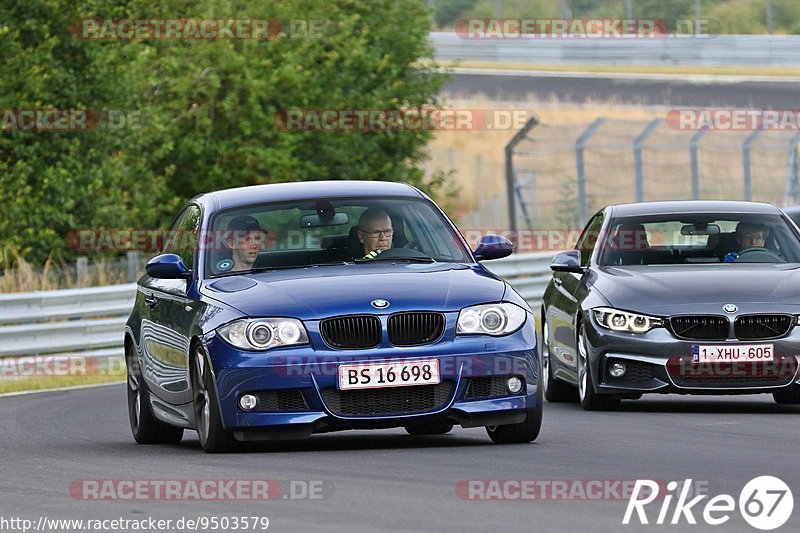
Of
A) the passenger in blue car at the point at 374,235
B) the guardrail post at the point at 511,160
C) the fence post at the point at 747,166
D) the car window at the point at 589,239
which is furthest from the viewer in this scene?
the fence post at the point at 747,166

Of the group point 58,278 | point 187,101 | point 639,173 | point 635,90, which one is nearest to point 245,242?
point 58,278

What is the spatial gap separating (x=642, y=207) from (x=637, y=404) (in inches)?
60.8

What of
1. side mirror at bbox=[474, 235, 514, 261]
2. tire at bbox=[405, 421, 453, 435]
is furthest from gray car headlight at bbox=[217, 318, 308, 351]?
side mirror at bbox=[474, 235, 514, 261]

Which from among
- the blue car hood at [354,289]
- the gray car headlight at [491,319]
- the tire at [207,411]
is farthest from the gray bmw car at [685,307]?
the tire at [207,411]

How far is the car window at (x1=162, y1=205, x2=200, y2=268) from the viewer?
1209cm

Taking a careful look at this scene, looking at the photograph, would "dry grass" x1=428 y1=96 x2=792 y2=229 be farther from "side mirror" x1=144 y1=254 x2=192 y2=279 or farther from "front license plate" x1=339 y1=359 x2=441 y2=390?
"front license plate" x1=339 y1=359 x2=441 y2=390

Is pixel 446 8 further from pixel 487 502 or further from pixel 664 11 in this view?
pixel 487 502

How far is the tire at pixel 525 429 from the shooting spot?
35.9 feet

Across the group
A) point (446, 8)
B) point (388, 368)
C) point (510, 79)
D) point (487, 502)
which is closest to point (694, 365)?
point (388, 368)

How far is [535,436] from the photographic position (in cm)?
1102

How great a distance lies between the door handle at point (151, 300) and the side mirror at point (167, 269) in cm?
70

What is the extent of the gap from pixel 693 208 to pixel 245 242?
4415 millimetres

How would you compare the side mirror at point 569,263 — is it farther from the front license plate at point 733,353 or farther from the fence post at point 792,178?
the fence post at point 792,178

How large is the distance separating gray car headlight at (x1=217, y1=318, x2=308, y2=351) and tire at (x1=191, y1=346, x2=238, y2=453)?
27 centimetres
